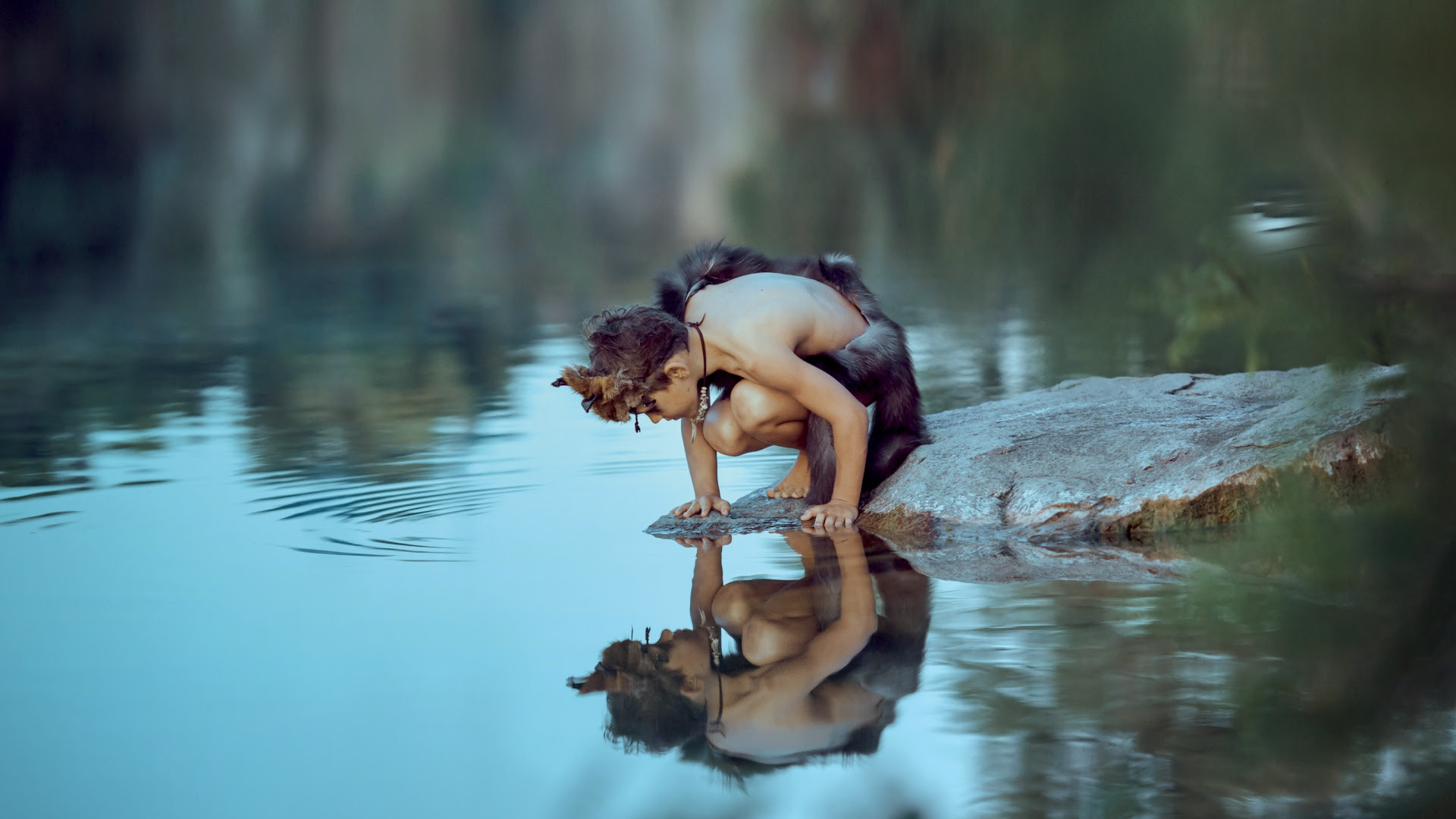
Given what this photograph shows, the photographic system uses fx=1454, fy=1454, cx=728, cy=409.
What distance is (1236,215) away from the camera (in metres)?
0.61

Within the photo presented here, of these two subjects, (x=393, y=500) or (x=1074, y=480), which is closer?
(x=1074, y=480)

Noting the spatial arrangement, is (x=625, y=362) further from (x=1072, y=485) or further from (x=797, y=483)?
(x=1072, y=485)

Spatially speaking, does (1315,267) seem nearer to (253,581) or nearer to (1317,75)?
(1317,75)

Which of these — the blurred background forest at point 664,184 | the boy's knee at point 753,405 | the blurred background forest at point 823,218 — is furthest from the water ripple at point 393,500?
the boy's knee at point 753,405

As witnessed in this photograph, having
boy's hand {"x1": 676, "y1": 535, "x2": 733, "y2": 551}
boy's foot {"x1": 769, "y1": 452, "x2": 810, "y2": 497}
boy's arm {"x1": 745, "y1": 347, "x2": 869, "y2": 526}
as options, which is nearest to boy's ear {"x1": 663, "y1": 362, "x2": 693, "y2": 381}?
boy's arm {"x1": 745, "y1": 347, "x2": 869, "y2": 526}

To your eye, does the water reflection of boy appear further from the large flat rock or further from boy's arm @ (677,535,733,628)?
the large flat rock

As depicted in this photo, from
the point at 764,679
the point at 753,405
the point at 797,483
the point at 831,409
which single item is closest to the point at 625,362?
the point at 753,405

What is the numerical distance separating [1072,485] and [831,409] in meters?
0.48

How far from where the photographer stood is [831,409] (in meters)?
2.85

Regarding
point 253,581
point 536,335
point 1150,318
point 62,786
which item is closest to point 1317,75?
point 62,786

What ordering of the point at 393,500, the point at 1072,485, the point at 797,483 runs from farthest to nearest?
1. the point at 393,500
2. the point at 797,483
3. the point at 1072,485

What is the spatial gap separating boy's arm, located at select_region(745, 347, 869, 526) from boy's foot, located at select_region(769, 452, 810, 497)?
31 centimetres

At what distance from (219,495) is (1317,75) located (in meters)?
3.27

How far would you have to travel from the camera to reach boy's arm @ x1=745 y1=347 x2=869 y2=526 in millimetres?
2842
